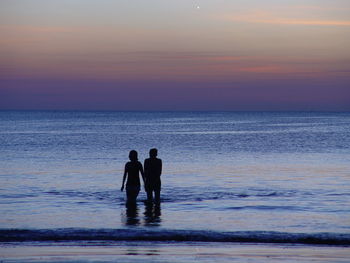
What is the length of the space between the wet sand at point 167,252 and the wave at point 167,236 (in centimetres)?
62

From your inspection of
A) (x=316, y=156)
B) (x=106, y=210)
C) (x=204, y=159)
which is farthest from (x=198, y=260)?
(x=316, y=156)

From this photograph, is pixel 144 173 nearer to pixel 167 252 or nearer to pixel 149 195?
pixel 149 195

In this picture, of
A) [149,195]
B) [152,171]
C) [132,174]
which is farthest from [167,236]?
[149,195]

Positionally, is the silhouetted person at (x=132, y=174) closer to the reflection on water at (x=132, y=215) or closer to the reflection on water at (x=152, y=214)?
the reflection on water at (x=132, y=215)

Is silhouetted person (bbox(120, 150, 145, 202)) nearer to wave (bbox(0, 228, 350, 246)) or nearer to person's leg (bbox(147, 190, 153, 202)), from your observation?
person's leg (bbox(147, 190, 153, 202))

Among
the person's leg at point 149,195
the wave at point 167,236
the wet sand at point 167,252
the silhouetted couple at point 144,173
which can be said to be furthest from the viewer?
the person's leg at point 149,195

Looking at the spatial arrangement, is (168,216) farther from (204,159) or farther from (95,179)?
(204,159)

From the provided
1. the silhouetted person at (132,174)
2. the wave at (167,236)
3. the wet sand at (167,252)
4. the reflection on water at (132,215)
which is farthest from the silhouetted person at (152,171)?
the wet sand at (167,252)

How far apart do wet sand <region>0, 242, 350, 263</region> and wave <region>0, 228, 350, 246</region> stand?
62cm

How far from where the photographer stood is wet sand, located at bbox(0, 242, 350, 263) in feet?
36.5

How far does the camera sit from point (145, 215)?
17125 mm

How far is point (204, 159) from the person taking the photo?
40094mm

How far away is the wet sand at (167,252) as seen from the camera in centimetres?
1112

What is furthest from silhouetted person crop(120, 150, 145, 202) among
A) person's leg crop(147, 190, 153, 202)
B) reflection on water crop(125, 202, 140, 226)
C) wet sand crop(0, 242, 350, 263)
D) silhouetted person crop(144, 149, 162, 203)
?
wet sand crop(0, 242, 350, 263)
